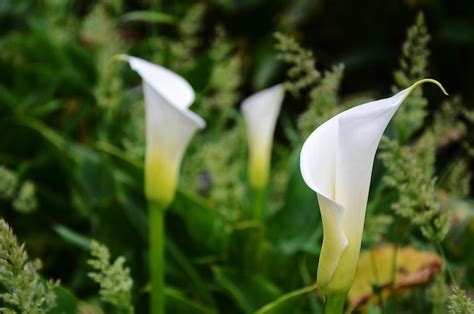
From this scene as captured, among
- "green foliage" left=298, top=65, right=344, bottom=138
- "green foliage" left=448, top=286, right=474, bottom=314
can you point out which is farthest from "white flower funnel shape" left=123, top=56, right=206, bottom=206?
"green foliage" left=448, top=286, right=474, bottom=314

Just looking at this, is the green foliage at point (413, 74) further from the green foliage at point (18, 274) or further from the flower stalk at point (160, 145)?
the green foliage at point (18, 274)

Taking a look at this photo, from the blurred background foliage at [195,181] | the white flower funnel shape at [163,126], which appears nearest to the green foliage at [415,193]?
the blurred background foliage at [195,181]

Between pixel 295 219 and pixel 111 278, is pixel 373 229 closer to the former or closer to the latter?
pixel 295 219

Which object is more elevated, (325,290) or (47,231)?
(325,290)

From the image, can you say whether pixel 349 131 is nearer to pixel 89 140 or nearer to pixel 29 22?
pixel 89 140

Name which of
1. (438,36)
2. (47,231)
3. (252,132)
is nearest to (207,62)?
(252,132)

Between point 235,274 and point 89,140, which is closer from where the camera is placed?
point 235,274
